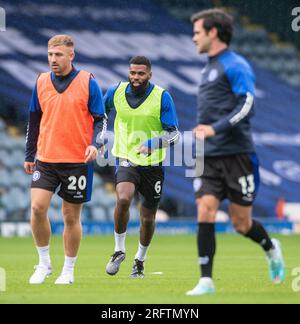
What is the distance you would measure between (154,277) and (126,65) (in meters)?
19.8

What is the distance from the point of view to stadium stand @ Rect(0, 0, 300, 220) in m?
26.2

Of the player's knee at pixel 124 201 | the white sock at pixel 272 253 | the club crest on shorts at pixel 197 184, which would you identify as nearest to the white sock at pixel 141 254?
the player's knee at pixel 124 201

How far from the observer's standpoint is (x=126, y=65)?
31266 mm

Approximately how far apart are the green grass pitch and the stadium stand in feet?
18.7

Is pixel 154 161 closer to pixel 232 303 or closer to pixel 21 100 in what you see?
pixel 232 303

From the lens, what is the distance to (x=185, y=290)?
388 inches

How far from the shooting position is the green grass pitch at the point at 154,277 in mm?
8906

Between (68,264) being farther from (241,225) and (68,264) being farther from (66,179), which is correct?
(241,225)

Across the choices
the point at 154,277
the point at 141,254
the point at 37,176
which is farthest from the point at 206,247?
the point at 141,254

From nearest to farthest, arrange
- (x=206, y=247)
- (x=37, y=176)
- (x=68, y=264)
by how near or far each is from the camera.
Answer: (x=206, y=247) → (x=37, y=176) → (x=68, y=264)

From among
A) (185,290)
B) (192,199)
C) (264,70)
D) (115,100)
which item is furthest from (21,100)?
(185,290)

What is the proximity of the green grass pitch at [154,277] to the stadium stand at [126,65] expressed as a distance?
5.70 m

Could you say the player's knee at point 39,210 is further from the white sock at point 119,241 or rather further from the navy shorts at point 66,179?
the white sock at point 119,241

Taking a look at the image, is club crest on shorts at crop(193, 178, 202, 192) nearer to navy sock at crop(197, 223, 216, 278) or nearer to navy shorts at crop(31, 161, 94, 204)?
navy sock at crop(197, 223, 216, 278)
